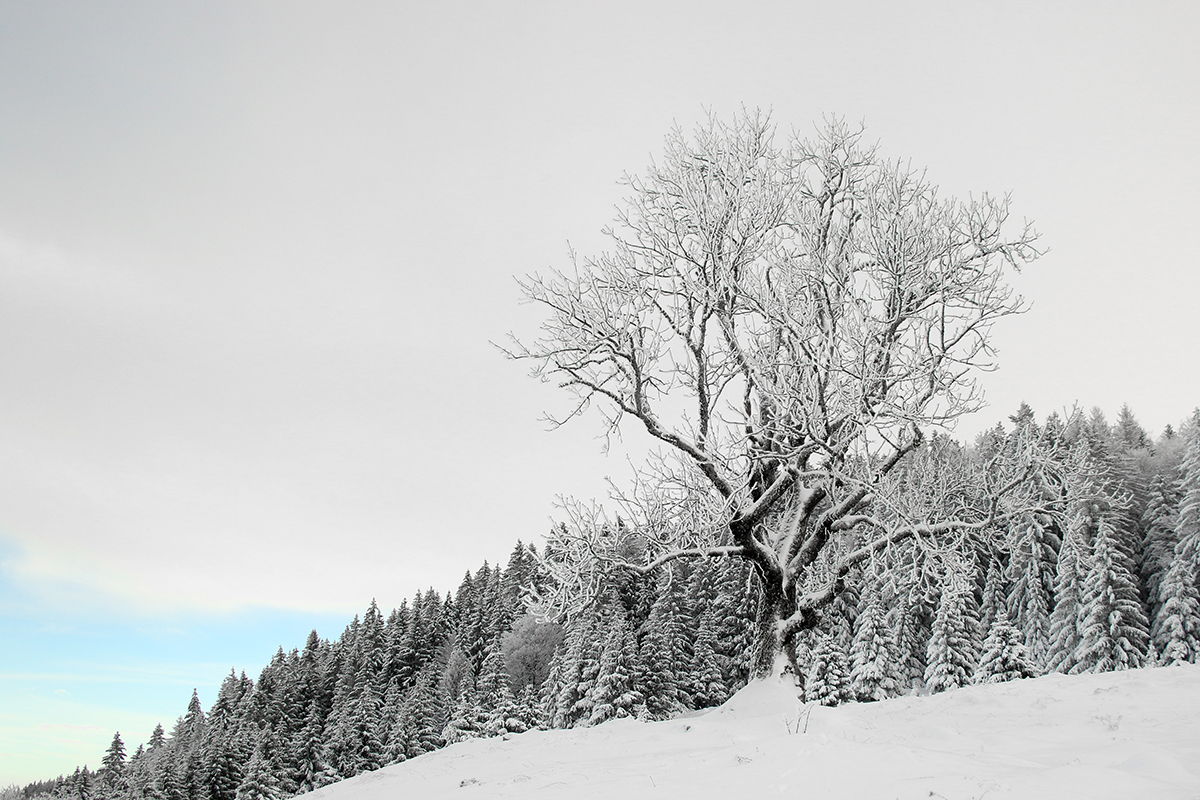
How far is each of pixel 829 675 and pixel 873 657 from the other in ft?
24.1

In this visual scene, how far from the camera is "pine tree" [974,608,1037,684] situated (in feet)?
120

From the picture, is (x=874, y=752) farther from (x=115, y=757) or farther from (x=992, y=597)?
(x=115, y=757)

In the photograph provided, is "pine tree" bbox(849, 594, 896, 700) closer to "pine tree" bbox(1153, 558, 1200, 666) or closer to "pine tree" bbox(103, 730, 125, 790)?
"pine tree" bbox(1153, 558, 1200, 666)

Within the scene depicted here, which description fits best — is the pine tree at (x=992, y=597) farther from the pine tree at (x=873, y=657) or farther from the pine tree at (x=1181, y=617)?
the pine tree at (x=1181, y=617)

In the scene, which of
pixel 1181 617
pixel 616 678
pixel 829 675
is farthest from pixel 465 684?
pixel 1181 617

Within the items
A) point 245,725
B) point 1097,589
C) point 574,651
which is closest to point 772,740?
point 574,651

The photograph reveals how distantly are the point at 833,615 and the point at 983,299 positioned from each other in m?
37.0

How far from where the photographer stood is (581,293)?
9656 mm

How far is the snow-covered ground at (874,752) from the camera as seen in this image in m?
4.39

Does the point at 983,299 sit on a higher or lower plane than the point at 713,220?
lower

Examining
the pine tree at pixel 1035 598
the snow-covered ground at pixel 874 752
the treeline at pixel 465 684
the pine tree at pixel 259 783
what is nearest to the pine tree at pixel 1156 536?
the pine tree at pixel 1035 598

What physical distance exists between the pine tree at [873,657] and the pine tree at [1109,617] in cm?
911

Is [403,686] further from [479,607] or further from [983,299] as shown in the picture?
[983,299]

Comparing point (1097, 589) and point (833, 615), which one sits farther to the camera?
point (833, 615)
